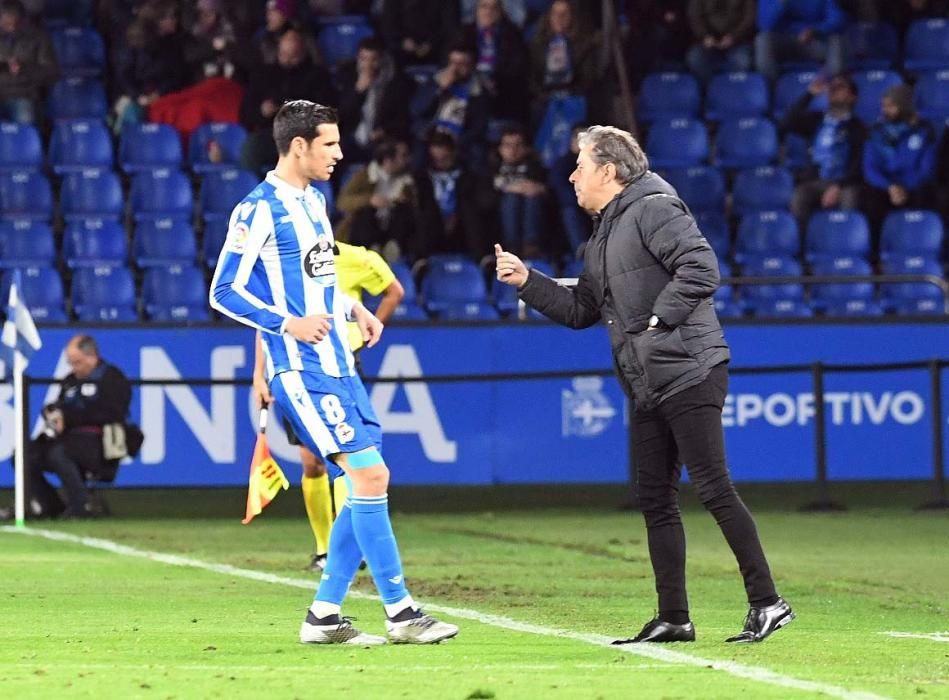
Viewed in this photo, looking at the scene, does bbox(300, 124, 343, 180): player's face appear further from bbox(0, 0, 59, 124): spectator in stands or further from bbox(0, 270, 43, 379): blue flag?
bbox(0, 0, 59, 124): spectator in stands

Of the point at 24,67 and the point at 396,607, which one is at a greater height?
the point at 24,67

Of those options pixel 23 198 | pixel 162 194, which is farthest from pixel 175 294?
pixel 23 198

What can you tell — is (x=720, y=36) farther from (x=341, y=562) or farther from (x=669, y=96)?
(x=341, y=562)

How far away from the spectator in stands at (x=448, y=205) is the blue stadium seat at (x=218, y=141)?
2.19 meters

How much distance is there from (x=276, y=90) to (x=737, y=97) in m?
5.09

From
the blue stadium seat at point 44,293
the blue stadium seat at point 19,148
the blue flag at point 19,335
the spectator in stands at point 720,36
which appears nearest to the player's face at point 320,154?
the blue flag at point 19,335

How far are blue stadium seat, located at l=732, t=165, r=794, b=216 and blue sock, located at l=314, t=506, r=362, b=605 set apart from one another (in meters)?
13.9

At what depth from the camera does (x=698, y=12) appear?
75.4ft

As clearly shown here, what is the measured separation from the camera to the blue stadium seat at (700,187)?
70.6 feet

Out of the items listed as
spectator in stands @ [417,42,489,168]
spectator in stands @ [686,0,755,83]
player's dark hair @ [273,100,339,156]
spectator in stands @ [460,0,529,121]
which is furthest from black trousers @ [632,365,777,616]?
spectator in stands @ [686,0,755,83]

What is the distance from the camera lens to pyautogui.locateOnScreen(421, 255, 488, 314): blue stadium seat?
67.9 ft

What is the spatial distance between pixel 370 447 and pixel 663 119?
1488 cm

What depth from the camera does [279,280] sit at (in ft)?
27.5

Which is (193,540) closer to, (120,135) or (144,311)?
(144,311)
